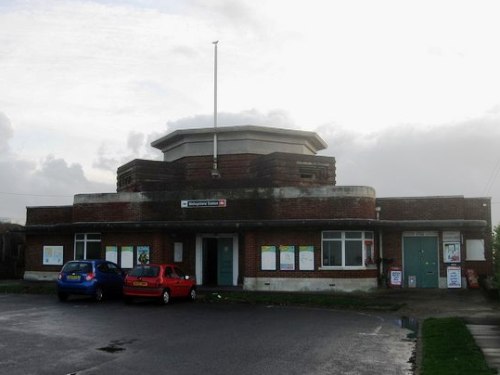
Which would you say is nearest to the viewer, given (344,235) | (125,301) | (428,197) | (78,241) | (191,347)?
(191,347)

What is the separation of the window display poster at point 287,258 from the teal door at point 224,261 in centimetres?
318

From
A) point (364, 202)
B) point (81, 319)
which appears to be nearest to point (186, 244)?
point (364, 202)

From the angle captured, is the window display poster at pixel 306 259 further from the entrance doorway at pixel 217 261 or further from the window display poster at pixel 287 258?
the entrance doorway at pixel 217 261

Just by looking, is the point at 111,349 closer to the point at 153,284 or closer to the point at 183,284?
the point at 153,284

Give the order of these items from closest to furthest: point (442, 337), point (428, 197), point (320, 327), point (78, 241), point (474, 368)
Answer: point (474, 368) < point (442, 337) < point (320, 327) < point (428, 197) < point (78, 241)

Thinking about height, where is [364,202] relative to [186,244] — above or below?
above

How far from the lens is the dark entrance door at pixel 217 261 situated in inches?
1148

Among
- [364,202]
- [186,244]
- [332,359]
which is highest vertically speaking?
[364,202]

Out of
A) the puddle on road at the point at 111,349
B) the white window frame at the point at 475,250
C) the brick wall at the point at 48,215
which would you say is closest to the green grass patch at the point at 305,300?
the white window frame at the point at 475,250

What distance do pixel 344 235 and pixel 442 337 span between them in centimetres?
1395

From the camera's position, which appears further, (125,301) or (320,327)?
(125,301)

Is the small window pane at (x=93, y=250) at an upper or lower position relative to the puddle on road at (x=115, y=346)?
upper

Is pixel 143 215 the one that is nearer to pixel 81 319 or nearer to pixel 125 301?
pixel 125 301

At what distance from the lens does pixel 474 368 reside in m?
9.49
